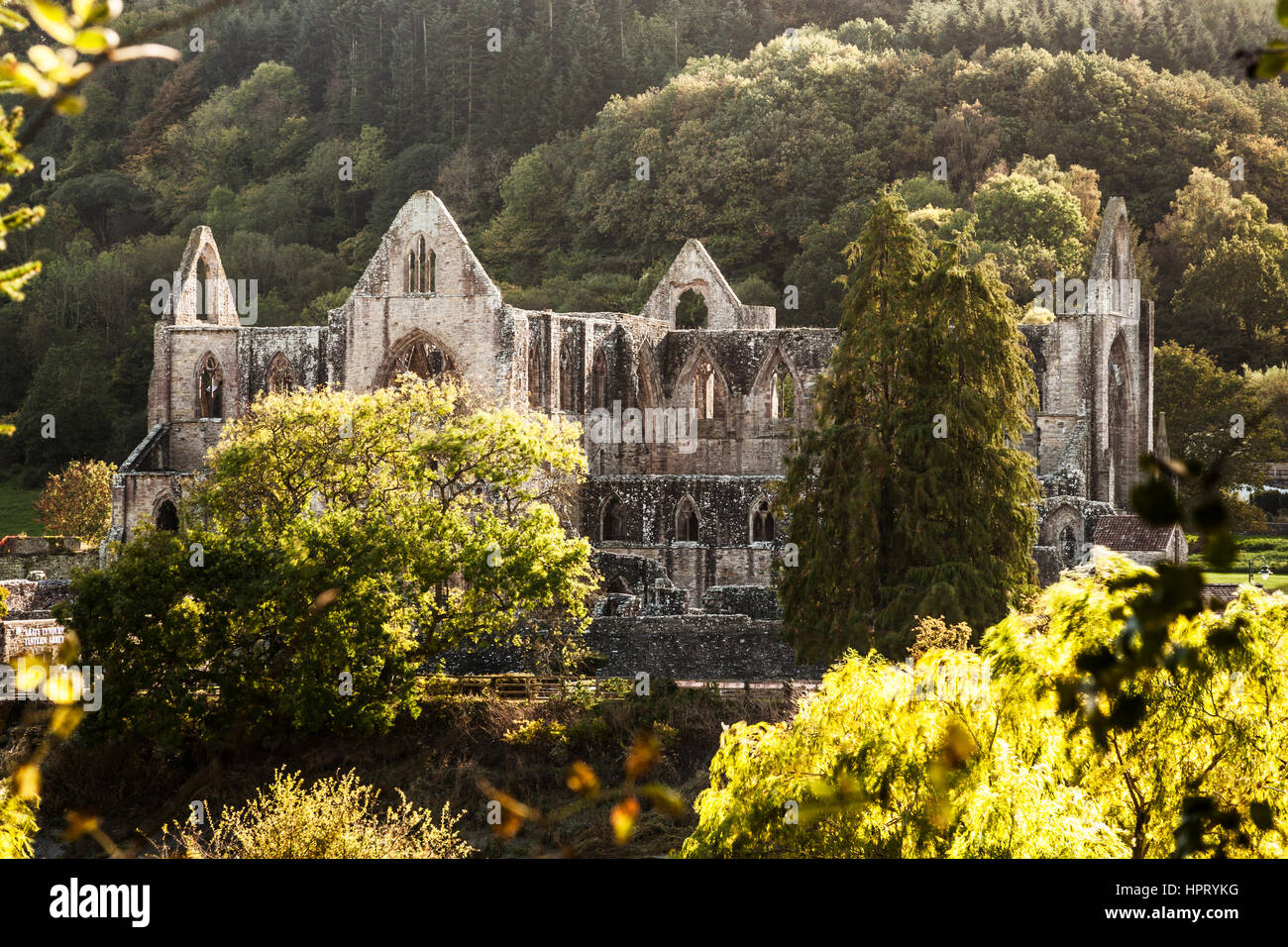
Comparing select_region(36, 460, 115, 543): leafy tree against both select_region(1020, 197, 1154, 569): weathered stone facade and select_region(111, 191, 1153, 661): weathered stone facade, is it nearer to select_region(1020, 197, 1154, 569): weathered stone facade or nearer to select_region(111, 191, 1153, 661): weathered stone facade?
select_region(111, 191, 1153, 661): weathered stone facade

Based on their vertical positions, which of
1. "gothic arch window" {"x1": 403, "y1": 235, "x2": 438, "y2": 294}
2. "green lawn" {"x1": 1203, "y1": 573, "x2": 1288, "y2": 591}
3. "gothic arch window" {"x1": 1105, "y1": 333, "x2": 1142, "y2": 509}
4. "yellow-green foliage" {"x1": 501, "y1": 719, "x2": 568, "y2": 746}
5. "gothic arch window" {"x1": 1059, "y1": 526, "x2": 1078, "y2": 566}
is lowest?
"yellow-green foliage" {"x1": 501, "y1": 719, "x2": 568, "y2": 746}

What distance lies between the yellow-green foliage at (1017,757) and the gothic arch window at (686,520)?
858 inches

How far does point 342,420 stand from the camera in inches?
1252

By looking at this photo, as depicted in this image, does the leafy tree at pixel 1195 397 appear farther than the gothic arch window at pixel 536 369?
Yes

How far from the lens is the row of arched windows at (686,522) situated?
36.9 metres

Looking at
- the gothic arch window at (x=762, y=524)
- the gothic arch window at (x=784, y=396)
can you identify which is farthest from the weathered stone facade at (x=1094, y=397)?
the gothic arch window at (x=784, y=396)

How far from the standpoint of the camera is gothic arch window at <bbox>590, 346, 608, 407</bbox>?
42.1m

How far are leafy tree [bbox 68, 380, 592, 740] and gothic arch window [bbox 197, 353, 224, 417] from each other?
1362 cm

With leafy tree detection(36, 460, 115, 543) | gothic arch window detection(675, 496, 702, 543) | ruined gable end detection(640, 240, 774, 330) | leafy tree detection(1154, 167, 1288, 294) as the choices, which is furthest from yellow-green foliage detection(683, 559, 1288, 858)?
leafy tree detection(1154, 167, 1288, 294)

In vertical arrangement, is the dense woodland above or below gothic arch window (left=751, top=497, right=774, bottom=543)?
above

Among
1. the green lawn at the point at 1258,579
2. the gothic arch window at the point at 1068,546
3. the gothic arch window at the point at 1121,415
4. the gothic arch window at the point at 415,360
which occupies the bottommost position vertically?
the green lawn at the point at 1258,579

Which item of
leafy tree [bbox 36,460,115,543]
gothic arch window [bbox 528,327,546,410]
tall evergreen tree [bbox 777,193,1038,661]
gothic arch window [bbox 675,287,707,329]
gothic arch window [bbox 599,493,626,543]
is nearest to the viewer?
tall evergreen tree [bbox 777,193,1038,661]

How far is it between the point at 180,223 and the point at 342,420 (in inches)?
2131

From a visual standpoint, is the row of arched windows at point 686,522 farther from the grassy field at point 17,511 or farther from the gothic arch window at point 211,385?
the grassy field at point 17,511
